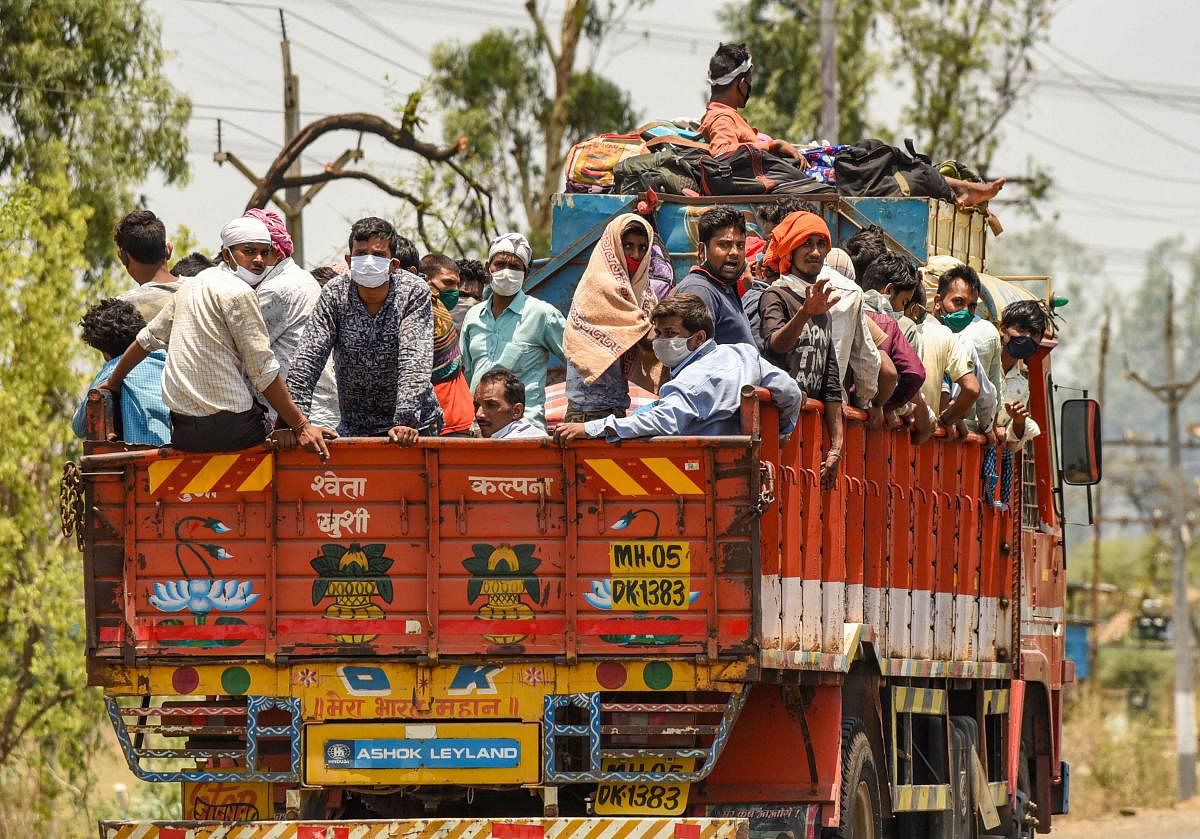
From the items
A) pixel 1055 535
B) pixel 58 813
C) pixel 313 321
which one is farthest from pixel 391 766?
pixel 58 813

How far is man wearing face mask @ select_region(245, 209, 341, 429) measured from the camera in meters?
8.40

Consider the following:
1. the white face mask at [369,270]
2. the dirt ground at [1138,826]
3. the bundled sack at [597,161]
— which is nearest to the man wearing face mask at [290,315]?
the white face mask at [369,270]

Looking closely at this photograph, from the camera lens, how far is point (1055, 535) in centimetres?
1263

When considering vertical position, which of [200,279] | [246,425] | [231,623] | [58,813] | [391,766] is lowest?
[58,813]

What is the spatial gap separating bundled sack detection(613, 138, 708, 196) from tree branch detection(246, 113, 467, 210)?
707cm

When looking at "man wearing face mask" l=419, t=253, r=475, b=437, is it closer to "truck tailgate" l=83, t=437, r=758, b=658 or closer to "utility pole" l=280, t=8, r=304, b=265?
A: "truck tailgate" l=83, t=437, r=758, b=658

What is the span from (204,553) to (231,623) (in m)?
0.26

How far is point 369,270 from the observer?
8039 millimetres

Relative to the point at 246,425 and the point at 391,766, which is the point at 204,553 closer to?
the point at 246,425

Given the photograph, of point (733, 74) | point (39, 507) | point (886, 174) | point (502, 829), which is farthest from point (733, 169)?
point (39, 507)

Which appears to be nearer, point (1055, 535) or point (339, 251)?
point (1055, 535)

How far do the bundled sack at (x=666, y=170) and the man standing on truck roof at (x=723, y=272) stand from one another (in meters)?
2.24

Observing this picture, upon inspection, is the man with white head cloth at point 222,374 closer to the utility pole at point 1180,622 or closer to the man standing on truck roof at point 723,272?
the man standing on truck roof at point 723,272

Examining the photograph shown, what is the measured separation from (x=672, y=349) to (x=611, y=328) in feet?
2.31
